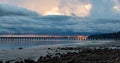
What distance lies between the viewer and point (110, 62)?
103 feet

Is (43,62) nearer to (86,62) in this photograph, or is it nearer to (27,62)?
(27,62)

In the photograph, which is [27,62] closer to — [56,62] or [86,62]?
[56,62]

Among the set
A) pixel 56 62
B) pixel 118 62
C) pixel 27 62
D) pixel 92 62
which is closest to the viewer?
pixel 118 62

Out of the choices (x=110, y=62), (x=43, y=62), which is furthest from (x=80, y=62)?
(x=43, y=62)

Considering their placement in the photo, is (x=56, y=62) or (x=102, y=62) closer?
(x=102, y=62)

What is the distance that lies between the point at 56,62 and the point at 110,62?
7.35 meters

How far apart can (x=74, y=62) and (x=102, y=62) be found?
3.30 m

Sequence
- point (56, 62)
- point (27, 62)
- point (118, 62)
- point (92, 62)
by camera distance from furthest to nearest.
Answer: point (27, 62) → point (56, 62) → point (92, 62) → point (118, 62)

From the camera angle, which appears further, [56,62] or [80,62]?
[56,62]

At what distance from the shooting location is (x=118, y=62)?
99.6ft

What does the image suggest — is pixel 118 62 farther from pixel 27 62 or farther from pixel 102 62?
pixel 27 62

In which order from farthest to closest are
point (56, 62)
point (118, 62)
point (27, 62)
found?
point (27, 62)
point (56, 62)
point (118, 62)

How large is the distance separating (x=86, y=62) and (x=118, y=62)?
423 centimetres

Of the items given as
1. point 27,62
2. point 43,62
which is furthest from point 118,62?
point 27,62
